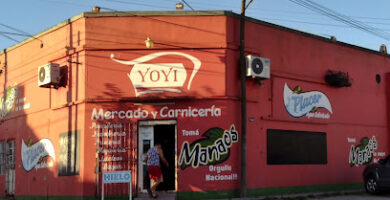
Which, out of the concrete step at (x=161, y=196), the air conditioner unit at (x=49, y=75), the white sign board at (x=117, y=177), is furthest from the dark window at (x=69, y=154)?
the white sign board at (x=117, y=177)

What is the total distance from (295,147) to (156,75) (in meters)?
5.56

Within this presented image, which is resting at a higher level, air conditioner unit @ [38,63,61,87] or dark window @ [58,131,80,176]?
air conditioner unit @ [38,63,61,87]

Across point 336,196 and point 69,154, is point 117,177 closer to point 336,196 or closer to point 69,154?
point 69,154

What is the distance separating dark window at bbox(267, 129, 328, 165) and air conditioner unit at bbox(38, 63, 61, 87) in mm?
7282

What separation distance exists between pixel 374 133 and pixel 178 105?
30.9 ft

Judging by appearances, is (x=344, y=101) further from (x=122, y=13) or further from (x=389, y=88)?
(x=122, y=13)

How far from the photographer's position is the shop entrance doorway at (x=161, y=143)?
14.7 metres

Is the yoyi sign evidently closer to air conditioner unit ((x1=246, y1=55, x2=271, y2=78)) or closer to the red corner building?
the red corner building

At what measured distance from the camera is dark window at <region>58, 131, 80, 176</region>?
14.9m

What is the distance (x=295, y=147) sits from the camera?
1648 cm

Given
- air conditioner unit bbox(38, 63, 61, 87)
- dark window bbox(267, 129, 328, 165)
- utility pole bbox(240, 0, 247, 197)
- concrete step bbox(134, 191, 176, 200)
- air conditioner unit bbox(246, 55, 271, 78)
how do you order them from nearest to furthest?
concrete step bbox(134, 191, 176, 200) < utility pole bbox(240, 0, 247, 197) < air conditioner unit bbox(246, 55, 271, 78) < air conditioner unit bbox(38, 63, 61, 87) < dark window bbox(267, 129, 328, 165)

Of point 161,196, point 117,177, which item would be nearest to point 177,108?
point 161,196

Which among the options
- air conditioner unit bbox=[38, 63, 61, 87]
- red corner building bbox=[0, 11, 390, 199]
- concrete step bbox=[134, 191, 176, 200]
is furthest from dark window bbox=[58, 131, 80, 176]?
concrete step bbox=[134, 191, 176, 200]

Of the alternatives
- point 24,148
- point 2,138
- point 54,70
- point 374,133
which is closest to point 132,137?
point 54,70
